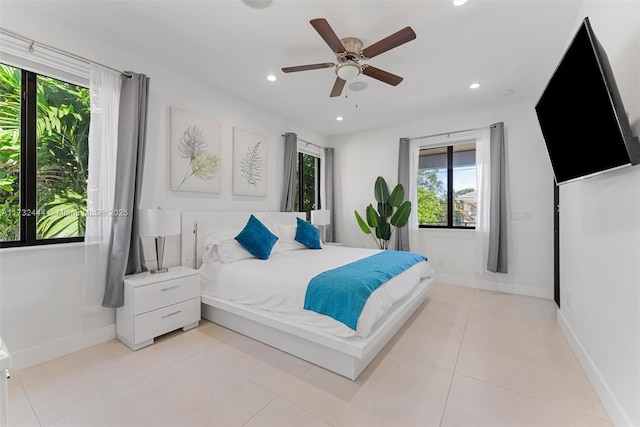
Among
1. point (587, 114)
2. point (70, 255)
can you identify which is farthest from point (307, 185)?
point (587, 114)

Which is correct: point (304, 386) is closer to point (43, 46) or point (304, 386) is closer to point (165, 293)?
point (165, 293)

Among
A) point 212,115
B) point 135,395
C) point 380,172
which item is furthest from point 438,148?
point 135,395

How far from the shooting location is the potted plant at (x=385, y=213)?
4801mm

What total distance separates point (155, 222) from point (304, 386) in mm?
1932

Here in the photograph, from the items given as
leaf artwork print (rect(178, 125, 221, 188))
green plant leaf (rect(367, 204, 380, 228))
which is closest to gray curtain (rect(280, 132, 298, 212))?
leaf artwork print (rect(178, 125, 221, 188))

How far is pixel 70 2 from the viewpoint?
85.0 inches

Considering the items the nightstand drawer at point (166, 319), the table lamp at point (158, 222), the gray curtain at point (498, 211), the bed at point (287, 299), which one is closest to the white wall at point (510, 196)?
the gray curtain at point (498, 211)

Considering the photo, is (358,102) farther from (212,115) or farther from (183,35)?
(183,35)

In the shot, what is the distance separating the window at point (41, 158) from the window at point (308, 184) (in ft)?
10.7

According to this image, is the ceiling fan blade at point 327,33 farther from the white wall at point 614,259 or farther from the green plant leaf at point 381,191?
the green plant leaf at point 381,191

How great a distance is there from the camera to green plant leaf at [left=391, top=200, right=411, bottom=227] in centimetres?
474

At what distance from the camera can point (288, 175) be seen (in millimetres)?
4648

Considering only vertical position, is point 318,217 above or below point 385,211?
below

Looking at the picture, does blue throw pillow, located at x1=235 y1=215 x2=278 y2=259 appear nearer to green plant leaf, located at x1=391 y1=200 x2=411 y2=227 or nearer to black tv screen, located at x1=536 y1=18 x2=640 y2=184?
green plant leaf, located at x1=391 y1=200 x2=411 y2=227
